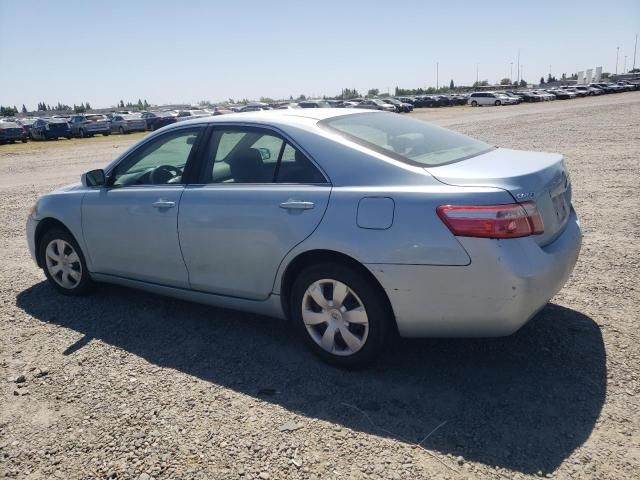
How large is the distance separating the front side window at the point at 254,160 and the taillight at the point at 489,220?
89 centimetres

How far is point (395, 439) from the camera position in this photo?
278cm

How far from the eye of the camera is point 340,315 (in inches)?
132

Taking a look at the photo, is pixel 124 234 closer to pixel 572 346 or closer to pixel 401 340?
pixel 401 340

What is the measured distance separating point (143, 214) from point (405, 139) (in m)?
2.10

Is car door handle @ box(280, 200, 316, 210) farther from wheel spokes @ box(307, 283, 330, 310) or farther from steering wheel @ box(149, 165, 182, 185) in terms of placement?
steering wheel @ box(149, 165, 182, 185)

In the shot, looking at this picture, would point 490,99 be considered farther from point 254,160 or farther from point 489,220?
point 489,220

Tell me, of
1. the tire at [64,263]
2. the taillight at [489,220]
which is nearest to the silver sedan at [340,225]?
the taillight at [489,220]

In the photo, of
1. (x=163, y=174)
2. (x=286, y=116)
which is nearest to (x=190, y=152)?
(x=163, y=174)

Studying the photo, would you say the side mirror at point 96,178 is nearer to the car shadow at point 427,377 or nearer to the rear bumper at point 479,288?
the car shadow at point 427,377

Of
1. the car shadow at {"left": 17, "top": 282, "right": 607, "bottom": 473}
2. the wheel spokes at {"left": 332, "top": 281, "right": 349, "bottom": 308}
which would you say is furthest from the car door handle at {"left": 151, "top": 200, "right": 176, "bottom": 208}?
the wheel spokes at {"left": 332, "top": 281, "right": 349, "bottom": 308}

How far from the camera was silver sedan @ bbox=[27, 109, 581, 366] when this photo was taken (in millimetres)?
2914

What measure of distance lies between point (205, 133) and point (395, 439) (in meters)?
2.60

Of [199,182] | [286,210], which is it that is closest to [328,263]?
[286,210]

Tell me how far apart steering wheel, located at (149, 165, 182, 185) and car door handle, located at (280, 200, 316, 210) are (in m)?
1.18
